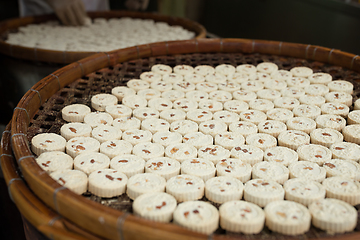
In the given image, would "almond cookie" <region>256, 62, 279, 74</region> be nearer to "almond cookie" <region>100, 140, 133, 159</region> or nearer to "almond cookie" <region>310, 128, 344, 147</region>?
"almond cookie" <region>310, 128, 344, 147</region>

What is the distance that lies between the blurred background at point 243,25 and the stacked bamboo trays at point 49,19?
0.23 ft

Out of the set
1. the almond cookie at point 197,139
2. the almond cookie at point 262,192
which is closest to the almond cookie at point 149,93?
the almond cookie at point 197,139

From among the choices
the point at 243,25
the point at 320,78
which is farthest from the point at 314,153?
the point at 243,25

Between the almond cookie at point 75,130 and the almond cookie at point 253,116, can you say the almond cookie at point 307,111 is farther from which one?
the almond cookie at point 75,130

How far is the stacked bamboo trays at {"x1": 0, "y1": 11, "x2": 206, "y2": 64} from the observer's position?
2.54 m

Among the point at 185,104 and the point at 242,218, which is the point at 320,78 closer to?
the point at 185,104

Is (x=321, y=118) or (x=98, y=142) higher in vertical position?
(x=321, y=118)

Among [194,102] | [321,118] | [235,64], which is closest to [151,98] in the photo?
[194,102]

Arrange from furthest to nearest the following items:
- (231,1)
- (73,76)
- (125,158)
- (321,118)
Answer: (231,1)
(73,76)
(321,118)
(125,158)

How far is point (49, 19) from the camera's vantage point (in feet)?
12.8

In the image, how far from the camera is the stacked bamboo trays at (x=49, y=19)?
2542mm

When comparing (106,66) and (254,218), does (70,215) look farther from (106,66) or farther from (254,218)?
(106,66)

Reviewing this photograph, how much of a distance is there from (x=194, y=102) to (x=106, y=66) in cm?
81

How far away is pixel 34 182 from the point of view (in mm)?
1233
